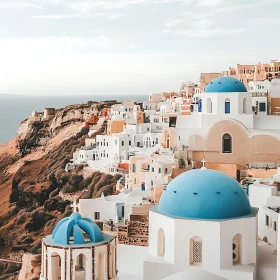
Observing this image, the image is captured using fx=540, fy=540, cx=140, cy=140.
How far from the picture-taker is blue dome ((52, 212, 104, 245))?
32.0 ft

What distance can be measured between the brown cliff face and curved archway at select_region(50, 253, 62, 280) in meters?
15.7

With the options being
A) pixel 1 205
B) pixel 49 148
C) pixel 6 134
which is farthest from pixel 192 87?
pixel 6 134

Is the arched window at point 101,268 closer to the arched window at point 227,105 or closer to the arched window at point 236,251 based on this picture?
the arched window at point 236,251

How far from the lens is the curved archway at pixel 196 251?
415 inches

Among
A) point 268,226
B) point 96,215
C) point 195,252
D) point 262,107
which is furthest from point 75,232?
point 262,107

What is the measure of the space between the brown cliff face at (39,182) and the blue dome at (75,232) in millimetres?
15812

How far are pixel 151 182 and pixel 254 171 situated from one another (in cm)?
475

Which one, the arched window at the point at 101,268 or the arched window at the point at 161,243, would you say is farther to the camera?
the arched window at the point at 161,243

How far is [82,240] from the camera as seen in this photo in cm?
980

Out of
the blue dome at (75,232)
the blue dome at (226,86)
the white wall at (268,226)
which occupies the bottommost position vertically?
the white wall at (268,226)

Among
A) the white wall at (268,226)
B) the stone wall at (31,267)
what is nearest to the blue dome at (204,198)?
the white wall at (268,226)

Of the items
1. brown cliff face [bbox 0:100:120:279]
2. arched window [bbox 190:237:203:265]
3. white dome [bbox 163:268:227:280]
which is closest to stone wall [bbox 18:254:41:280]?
brown cliff face [bbox 0:100:120:279]

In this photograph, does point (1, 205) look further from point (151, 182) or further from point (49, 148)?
point (151, 182)

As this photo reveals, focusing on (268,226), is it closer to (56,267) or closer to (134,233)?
(134,233)
